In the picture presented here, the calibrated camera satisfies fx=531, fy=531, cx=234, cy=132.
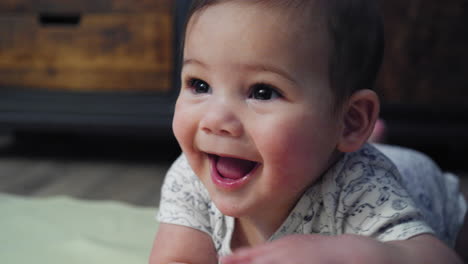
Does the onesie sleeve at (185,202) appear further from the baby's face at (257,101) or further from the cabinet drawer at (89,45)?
the cabinet drawer at (89,45)

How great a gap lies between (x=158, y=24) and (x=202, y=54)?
0.77 metres

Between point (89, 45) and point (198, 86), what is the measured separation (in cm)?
81

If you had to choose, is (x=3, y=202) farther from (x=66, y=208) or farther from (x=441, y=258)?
(x=441, y=258)

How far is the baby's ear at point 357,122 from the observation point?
1.78 ft

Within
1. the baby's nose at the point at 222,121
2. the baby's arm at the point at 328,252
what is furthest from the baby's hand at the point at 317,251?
the baby's nose at the point at 222,121

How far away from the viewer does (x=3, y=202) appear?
988 millimetres

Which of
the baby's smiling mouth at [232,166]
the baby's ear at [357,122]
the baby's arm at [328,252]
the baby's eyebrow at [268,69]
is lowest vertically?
the baby's arm at [328,252]

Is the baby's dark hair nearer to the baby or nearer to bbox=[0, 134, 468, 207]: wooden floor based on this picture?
the baby

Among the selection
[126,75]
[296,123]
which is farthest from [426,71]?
[296,123]

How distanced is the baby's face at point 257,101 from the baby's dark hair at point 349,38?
0.04 feet

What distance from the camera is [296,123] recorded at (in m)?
0.50

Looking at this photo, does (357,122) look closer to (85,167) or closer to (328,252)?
(328,252)

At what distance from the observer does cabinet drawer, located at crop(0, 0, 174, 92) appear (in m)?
1.25

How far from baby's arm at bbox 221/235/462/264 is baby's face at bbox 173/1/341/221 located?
0.07 metres
